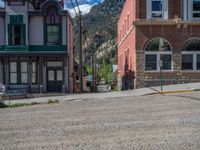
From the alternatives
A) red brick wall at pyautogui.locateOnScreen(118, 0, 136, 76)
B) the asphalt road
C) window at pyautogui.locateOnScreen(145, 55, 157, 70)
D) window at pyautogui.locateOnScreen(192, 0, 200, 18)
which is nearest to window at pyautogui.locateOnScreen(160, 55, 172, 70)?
window at pyautogui.locateOnScreen(145, 55, 157, 70)

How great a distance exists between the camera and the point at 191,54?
3666 cm

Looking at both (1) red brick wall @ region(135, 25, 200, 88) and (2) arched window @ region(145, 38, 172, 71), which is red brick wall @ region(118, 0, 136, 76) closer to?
(1) red brick wall @ region(135, 25, 200, 88)

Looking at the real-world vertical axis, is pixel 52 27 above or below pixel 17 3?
below

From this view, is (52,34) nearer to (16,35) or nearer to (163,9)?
(16,35)

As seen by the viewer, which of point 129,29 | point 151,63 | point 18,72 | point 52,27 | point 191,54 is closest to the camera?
point 151,63

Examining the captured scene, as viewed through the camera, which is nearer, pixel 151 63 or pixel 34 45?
pixel 151 63

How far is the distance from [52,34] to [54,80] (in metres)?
4.28

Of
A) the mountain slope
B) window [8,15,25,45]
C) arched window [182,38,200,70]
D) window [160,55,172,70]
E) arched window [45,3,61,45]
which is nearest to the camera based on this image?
window [160,55,172,70]

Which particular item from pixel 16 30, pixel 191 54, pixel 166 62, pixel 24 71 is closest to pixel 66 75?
pixel 24 71

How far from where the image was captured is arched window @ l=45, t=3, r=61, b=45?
4084 cm

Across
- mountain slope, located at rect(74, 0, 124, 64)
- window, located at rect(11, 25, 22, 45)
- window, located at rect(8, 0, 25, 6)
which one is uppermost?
mountain slope, located at rect(74, 0, 124, 64)

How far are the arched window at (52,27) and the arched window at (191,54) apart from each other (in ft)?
38.2

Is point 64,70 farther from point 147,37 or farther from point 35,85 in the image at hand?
point 147,37

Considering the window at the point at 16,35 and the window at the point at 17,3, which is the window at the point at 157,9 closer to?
the window at the point at 16,35
